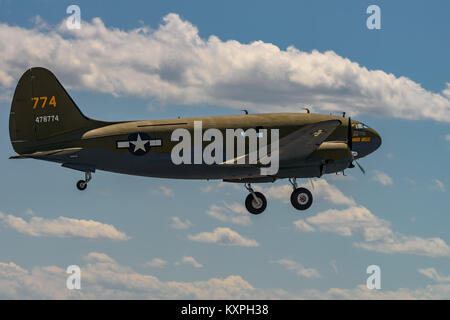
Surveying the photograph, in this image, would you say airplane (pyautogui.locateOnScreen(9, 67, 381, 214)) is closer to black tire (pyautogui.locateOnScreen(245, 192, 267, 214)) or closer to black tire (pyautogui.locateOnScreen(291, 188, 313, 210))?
black tire (pyautogui.locateOnScreen(291, 188, 313, 210))

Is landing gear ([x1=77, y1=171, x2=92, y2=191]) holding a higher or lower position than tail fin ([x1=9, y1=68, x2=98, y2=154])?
lower

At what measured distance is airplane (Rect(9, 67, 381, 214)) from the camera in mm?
34125

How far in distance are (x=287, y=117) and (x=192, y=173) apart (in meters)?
6.84

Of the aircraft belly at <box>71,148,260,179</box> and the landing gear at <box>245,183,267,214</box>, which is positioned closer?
the aircraft belly at <box>71,148,260,179</box>

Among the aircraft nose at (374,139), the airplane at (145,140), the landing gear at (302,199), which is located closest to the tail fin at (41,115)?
the airplane at (145,140)

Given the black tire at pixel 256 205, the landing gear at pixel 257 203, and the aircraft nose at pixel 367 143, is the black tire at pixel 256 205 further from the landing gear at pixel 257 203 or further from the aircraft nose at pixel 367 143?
the aircraft nose at pixel 367 143

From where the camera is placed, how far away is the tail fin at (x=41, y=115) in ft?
116

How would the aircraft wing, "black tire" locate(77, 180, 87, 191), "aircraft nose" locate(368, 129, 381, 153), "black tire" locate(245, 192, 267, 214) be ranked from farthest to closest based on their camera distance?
"aircraft nose" locate(368, 129, 381, 153), "black tire" locate(245, 192, 267, 214), "black tire" locate(77, 180, 87, 191), the aircraft wing

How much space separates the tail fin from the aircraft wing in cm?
1179

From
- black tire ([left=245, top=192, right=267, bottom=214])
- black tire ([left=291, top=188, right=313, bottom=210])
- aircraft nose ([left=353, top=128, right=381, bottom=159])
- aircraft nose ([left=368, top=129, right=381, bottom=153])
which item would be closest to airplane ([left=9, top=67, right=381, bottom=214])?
black tire ([left=291, top=188, right=313, bottom=210])

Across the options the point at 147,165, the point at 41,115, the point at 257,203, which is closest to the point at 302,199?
the point at 257,203

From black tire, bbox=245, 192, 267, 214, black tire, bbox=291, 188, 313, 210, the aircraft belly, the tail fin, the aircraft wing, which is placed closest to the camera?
the aircraft wing

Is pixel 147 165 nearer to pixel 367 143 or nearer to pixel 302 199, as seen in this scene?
pixel 302 199

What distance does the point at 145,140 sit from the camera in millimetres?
34125
